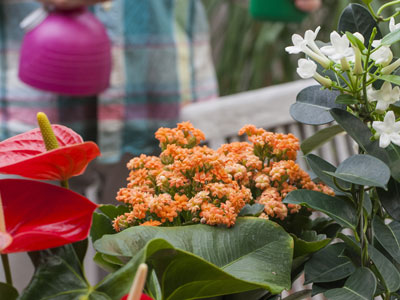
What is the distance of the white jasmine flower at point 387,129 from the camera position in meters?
0.32

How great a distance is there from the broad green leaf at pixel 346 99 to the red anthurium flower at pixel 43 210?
0.49ft

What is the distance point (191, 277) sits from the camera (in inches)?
12.3

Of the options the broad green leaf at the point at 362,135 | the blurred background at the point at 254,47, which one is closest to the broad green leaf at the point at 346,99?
the broad green leaf at the point at 362,135

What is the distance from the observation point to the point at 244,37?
2.24 metres

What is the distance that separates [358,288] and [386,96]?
111 mm

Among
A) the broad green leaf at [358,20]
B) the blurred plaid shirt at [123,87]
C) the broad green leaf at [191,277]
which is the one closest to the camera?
the broad green leaf at [191,277]

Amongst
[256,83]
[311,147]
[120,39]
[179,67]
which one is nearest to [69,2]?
[120,39]

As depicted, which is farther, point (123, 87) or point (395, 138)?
point (123, 87)

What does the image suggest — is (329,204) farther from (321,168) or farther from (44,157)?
(44,157)

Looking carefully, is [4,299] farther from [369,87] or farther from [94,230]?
[369,87]

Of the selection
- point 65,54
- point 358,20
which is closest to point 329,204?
point 358,20

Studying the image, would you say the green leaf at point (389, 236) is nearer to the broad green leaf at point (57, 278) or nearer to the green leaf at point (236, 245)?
the green leaf at point (236, 245)

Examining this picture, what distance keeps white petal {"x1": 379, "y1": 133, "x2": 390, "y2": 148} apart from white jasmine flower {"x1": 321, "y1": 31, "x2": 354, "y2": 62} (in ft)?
0.16

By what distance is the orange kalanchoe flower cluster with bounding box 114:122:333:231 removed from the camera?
1.12 feet
